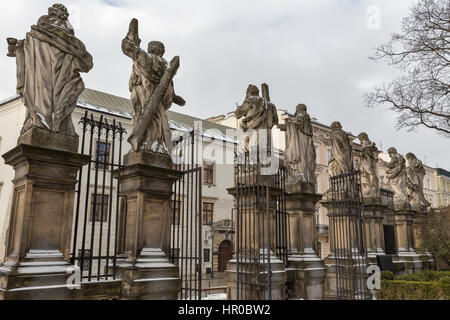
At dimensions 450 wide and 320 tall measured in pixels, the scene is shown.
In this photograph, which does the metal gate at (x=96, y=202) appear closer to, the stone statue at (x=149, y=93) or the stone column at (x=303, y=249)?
the stone statue at (x=149, y=93)

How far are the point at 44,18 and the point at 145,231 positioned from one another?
3.48 metres

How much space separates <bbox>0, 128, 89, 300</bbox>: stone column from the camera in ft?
15.3

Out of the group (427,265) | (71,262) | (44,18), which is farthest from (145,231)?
(427,265)

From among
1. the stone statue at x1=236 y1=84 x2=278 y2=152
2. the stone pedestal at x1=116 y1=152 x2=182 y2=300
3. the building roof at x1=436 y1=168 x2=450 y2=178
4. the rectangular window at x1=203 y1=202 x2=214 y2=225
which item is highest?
the building roof at x1=436 y1=168 x2=450 y2=178

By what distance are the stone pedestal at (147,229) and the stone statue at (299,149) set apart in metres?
3.74

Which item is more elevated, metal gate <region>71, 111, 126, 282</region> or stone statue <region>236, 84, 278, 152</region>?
stone statue <region>236, 84, 278, 152</region>

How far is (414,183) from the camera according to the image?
16500mm

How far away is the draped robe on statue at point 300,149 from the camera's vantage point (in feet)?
30.6

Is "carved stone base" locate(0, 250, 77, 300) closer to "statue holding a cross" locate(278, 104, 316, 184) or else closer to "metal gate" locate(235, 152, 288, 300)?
"metal gate" locate(235, 152, 288, 300)

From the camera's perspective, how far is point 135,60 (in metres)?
6.75

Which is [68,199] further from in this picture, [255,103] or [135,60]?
[255,103]

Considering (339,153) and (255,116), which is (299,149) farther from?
(339,153)

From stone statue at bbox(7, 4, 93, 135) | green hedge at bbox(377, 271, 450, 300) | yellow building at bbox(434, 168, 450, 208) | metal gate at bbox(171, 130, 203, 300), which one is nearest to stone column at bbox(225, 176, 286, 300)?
metal gate at bbox(171, 130, 203, 300)

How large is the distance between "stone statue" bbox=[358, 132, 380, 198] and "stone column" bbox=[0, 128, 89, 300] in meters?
10.5
